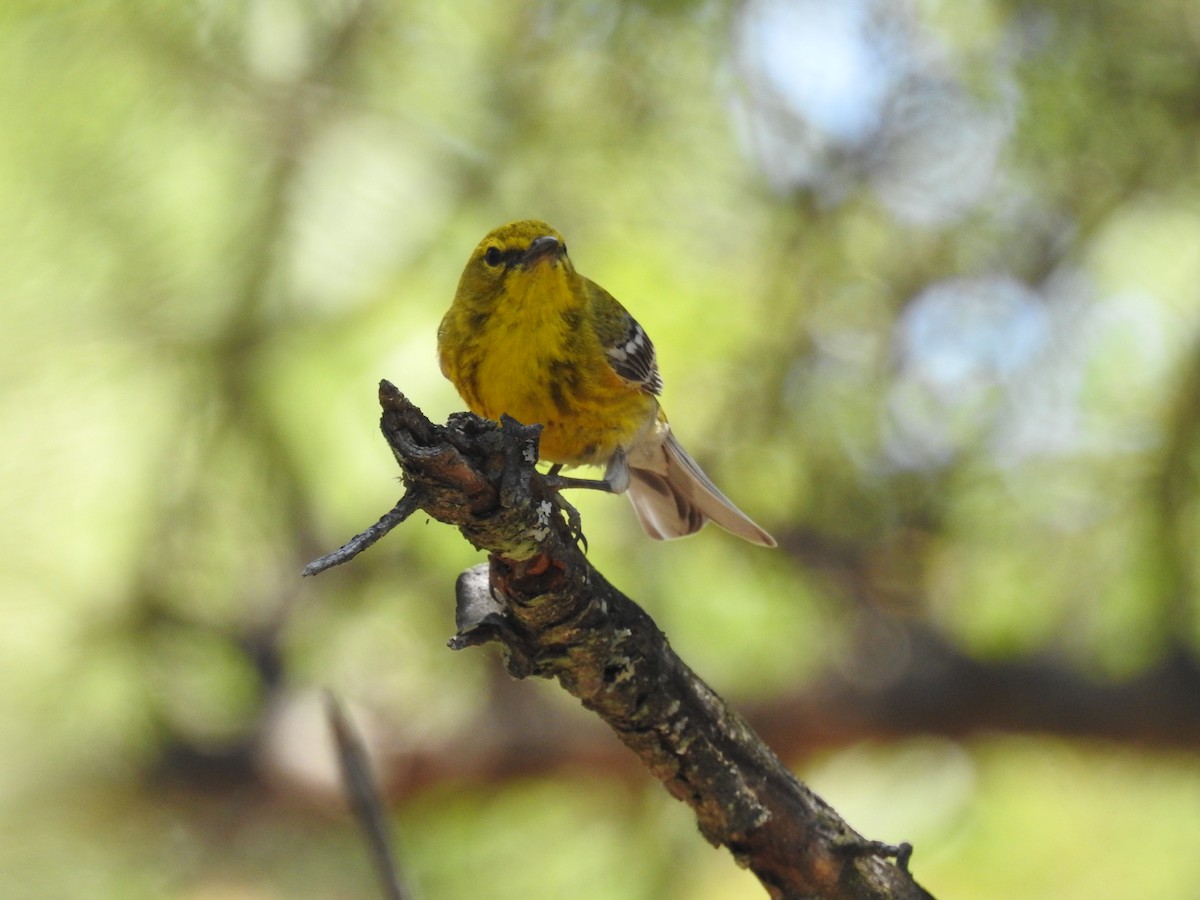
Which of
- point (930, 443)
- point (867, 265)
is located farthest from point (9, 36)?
point (930, 443)

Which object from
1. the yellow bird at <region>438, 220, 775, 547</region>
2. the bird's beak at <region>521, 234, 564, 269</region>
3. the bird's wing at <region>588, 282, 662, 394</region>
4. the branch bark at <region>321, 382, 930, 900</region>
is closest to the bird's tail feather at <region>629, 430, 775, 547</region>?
the yellow bird at <region>438, 220, 775, 547</region>

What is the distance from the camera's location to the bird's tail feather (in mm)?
3041

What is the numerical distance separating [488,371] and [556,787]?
121 cm

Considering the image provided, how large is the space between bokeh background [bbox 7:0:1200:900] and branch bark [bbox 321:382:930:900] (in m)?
1.07

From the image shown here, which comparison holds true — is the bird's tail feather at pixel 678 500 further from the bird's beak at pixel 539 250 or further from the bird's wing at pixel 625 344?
the bird's beak at pixel 539 250

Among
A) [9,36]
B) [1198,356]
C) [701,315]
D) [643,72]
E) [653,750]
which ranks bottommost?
[653,750]

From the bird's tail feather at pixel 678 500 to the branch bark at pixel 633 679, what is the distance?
1.05 metres

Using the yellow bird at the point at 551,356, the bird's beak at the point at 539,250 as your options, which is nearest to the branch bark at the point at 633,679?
the yellow bird at the point at 551,356

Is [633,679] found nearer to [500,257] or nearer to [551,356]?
[551,356]

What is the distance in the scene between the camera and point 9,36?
2.94 metres

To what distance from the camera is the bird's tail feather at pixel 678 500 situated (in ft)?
9.98

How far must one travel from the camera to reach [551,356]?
2.66 metres

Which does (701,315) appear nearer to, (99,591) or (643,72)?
(643,72)

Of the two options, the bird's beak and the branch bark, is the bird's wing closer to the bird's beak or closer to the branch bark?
the bird's beak
